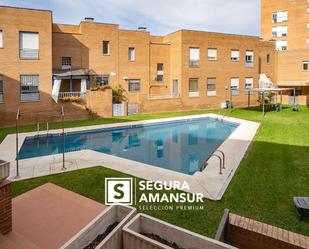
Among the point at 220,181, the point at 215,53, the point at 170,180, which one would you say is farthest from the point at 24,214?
the point at 215,53

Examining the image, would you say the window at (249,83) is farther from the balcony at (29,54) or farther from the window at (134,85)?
the balcony at (29,54)

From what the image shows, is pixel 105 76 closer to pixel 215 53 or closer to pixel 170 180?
pixel 215 53

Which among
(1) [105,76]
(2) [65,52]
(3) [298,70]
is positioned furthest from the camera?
(3) [298,70]

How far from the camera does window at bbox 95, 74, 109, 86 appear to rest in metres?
26.2

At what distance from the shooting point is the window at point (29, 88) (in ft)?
70.3

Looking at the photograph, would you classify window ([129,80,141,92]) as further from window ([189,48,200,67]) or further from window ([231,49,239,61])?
window ([231,49,239,61])

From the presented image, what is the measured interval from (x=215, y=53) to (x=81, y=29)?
14235mm

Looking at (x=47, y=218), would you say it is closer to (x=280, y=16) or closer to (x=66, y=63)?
(x=66, y=63)

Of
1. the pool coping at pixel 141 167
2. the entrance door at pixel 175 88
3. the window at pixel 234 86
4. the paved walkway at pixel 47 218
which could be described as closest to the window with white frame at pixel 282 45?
the window at pixel 234 86

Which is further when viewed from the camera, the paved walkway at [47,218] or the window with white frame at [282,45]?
the window with white frame at [282,45]

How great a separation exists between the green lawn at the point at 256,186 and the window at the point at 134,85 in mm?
15610

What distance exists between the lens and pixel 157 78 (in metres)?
30.2

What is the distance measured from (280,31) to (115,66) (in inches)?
1172

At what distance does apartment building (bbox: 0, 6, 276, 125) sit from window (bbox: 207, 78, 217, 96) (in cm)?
11
